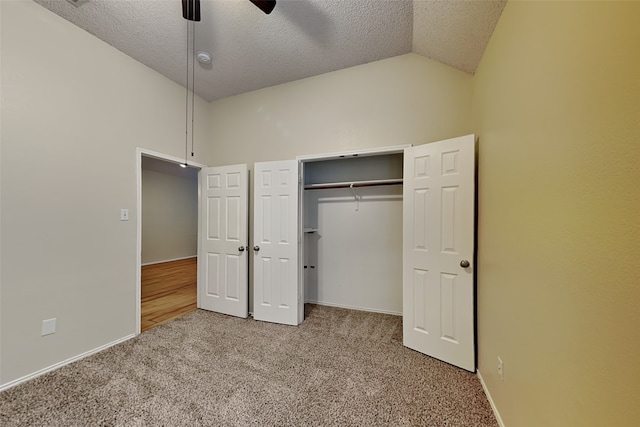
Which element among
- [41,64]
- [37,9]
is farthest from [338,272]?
[37,9]

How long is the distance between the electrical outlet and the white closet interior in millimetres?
2570

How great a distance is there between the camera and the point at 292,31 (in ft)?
7.38

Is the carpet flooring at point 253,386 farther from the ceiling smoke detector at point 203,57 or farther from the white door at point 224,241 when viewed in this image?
the ceiling smoke detector at point 203,57

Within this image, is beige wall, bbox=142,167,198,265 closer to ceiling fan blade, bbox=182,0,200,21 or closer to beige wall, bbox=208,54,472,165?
beige wall, bbox=208,54,472,165

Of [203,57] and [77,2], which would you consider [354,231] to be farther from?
[77,2]

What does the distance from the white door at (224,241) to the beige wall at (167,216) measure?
373 centimetres

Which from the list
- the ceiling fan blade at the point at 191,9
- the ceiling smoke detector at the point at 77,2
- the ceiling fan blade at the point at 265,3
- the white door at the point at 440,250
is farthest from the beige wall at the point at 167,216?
the white door at the point at 440,250

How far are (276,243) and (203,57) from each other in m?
2.26

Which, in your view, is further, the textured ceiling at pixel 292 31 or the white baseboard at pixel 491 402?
the textured ceiling at pixel 292 31

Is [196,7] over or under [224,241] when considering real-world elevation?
over

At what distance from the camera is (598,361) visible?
73 centimetres

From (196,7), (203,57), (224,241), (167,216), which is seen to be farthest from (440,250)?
(167,216)

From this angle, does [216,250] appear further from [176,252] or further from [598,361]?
[176,252]

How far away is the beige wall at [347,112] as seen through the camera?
2449 mm
